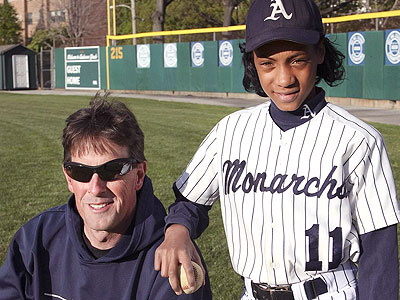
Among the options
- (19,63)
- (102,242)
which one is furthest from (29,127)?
(19,63)

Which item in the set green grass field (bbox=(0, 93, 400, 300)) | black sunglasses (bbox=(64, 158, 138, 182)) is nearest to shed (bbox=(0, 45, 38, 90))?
green grass field (bbox=(0, 93, 400, 300))

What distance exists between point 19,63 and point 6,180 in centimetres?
3028

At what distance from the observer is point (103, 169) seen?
2.52 m

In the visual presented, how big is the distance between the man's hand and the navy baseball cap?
29.7 inches

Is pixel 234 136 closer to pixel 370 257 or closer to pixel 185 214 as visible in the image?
pixel 185 214

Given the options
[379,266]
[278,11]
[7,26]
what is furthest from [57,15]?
[379,266]

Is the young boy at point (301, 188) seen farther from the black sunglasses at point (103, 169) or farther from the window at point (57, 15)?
the window at point (57, 15)

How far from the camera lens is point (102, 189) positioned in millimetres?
2523

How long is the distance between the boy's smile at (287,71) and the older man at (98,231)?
58cm

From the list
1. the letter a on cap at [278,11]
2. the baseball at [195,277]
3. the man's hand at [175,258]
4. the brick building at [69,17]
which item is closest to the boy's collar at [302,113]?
the letter a on cap at [278,11]

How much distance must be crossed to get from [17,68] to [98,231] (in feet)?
120

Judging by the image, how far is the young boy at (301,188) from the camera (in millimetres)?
2312

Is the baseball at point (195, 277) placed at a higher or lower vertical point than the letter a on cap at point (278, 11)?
lower

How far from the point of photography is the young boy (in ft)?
7.59
